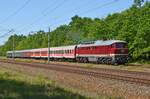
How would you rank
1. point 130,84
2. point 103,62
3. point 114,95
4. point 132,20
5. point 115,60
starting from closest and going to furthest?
point 114,95 → point 130,84 → point 115,60 → point 103,62 → point 132,20

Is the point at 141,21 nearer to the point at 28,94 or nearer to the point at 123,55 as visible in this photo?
the point at 123,55

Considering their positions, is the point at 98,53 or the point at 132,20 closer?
the point at 98,53

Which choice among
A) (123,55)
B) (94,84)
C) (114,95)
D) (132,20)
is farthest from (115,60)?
(114,95)

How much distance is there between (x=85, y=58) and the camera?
170 feet

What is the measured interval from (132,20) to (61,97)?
41793 millimetres

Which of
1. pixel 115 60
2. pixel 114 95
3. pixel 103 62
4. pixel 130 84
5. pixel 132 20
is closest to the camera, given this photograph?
pixel 114 95

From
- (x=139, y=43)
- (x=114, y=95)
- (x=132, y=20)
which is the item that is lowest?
(x=114, y=95)

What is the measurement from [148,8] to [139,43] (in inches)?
227

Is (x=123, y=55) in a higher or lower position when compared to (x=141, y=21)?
lower

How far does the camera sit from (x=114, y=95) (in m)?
17.1

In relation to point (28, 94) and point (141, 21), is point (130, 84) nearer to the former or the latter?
point (28, 94)

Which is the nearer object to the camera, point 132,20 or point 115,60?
point 115,60

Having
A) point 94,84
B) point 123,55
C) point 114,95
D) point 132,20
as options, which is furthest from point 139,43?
point 114,95

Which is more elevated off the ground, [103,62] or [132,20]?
[132,20]
